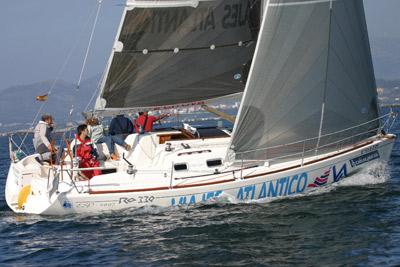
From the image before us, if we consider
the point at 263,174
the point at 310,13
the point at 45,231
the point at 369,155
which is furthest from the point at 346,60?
the point at 45,231

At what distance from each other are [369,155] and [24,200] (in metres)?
8.36

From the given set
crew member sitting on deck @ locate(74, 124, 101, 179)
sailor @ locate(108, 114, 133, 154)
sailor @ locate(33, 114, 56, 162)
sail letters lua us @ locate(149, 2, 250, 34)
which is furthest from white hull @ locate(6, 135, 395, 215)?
sail letters lua us @ locate(149, 2, 250, 34)

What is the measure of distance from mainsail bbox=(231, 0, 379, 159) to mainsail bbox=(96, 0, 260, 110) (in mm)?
2136

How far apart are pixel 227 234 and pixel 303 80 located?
4.31 metres

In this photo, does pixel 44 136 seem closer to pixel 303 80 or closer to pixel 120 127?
pixel 120 127

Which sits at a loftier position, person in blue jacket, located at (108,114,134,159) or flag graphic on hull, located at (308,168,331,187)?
person in blue jacket, located at (108,114,134,159)

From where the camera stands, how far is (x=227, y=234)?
1222 cm

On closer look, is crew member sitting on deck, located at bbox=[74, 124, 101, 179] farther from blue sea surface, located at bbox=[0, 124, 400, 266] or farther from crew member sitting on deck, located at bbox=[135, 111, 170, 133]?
crew member sitting on deck, located at bbox=[135, 111, 170, 133]

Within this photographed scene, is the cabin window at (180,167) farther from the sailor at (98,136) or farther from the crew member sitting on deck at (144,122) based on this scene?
the crew member sitting on deck at (144,122)

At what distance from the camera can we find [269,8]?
13984mm

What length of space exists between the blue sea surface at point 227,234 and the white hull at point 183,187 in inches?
8.8

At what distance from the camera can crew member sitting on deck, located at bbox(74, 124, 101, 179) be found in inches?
579

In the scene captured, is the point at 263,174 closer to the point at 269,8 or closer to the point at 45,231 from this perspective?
the point at 269,8

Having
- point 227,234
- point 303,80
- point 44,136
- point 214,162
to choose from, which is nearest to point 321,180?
point 303,80
